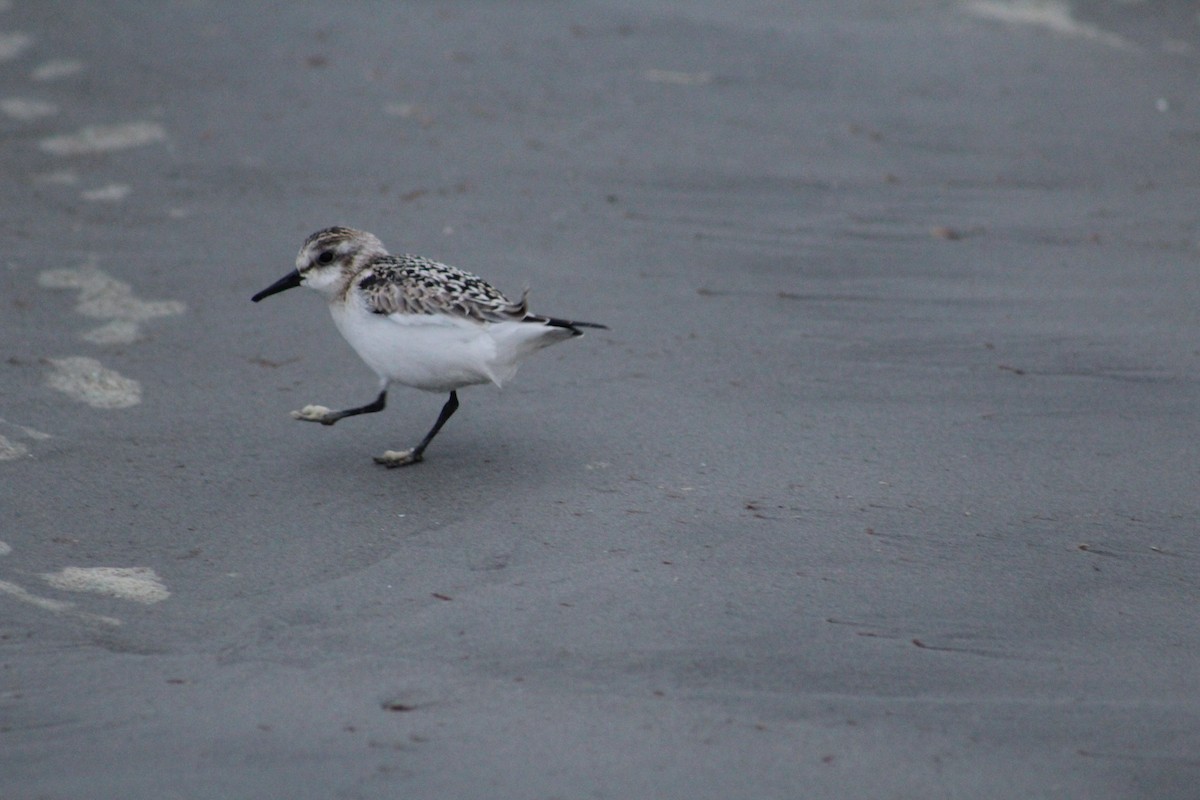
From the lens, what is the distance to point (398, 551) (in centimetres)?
469

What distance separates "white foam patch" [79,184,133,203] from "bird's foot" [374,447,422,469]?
353 centimetres

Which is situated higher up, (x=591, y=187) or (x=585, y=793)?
(x=591, y=187)

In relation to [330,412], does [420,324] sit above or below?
above

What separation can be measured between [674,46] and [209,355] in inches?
205

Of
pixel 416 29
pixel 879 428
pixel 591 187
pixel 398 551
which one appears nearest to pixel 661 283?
pixel 591 187

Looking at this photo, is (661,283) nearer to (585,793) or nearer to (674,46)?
(674,46)

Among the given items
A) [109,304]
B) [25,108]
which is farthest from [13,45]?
[109,304]

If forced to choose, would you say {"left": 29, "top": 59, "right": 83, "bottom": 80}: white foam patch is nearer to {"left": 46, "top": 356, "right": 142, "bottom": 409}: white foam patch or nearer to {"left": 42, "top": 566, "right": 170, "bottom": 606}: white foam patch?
{"left": 46, "top": 356, "right": 142, "bottom": 409}: white foam patch

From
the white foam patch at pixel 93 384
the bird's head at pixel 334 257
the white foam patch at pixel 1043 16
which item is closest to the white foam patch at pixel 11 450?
the white foam patch at pixel 93 384

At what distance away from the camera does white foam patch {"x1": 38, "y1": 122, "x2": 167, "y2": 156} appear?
8641mm

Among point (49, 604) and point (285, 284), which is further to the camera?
point (285, 284)

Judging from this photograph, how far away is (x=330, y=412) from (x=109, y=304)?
1.97 meters

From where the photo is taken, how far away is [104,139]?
8.77 metres

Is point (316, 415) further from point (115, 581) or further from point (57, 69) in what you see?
point (57, 69)
